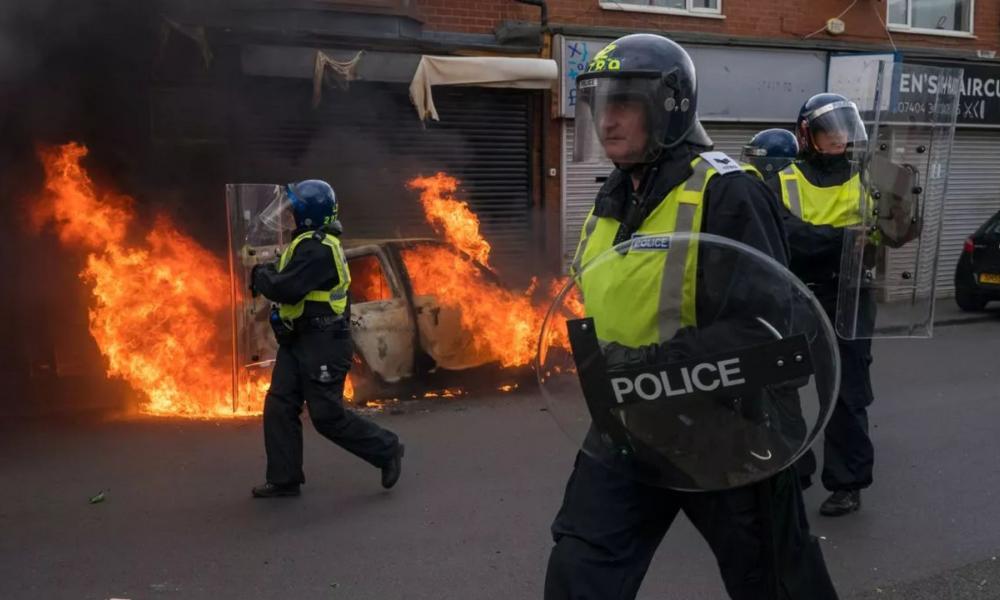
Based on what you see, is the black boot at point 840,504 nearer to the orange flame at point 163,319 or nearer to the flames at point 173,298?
the flames at point 173,298

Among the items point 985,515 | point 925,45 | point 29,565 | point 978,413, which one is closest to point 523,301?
point 978,413

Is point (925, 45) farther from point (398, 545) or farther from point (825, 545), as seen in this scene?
point (398, 545)

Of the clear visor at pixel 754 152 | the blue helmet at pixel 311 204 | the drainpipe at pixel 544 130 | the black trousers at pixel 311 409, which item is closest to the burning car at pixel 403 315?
the blue helmet at pixel 311 204

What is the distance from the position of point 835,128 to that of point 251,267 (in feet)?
13.2

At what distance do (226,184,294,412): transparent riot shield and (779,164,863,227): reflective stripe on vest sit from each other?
335 cm

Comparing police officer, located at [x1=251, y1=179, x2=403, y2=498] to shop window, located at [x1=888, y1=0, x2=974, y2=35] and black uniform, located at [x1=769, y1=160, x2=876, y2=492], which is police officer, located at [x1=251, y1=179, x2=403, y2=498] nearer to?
black uniform, located at [x1=769, y1=160, x2=876, y2=492]

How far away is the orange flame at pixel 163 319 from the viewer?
7.16m

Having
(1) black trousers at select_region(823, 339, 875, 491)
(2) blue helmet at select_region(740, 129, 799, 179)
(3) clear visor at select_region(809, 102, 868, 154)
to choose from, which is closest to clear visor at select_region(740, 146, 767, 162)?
(2) blue helmet at select_region(740, 129, 799, 179)

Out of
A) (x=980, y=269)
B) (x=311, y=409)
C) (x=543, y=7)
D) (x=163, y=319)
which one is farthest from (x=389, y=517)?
(x=980, y=269)

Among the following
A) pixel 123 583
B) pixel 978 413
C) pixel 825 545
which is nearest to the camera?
pixel 123 583

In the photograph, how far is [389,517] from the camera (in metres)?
4.85

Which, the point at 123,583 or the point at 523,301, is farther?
the point at 523,301

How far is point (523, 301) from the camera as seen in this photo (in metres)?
8.02

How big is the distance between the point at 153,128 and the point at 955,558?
7330 millimetres
